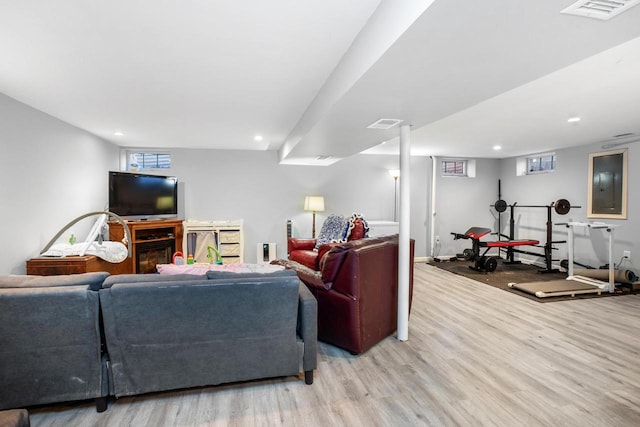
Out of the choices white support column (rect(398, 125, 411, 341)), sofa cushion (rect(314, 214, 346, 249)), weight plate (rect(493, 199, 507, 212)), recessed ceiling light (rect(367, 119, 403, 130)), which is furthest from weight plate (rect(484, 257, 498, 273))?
recessed ceiling light (rect(367, 119, 403, 130))

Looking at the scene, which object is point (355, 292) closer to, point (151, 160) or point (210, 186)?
point (210, 186)

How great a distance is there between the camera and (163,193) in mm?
5539

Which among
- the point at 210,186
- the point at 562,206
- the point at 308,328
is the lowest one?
the point at 308,328

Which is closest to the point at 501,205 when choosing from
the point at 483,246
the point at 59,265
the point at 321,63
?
the point at 483,246

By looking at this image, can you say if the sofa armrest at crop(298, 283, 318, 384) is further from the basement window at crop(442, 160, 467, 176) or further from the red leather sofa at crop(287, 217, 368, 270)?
the basement window at crop(442, 160, 467, 176)

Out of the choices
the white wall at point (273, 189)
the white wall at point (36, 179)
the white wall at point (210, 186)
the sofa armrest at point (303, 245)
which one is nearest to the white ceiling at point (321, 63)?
the white wall at point (36, 179)

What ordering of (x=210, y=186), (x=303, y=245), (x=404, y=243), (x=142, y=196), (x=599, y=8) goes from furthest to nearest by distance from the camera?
1. (x=210, y=186)
2. (x=142, y=196)
3. (x=303, y=245)
4. (x=404, y=243)
5. (x=599, y=8)

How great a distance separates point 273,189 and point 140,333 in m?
4.54

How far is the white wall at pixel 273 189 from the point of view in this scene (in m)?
6.01

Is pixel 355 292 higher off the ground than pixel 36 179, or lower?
lower

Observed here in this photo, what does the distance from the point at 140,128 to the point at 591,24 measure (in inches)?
186

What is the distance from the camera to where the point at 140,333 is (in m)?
1.88

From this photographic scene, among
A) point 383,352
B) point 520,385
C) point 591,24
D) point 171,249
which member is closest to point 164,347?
point 383,352

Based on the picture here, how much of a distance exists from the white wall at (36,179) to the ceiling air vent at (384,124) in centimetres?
353
